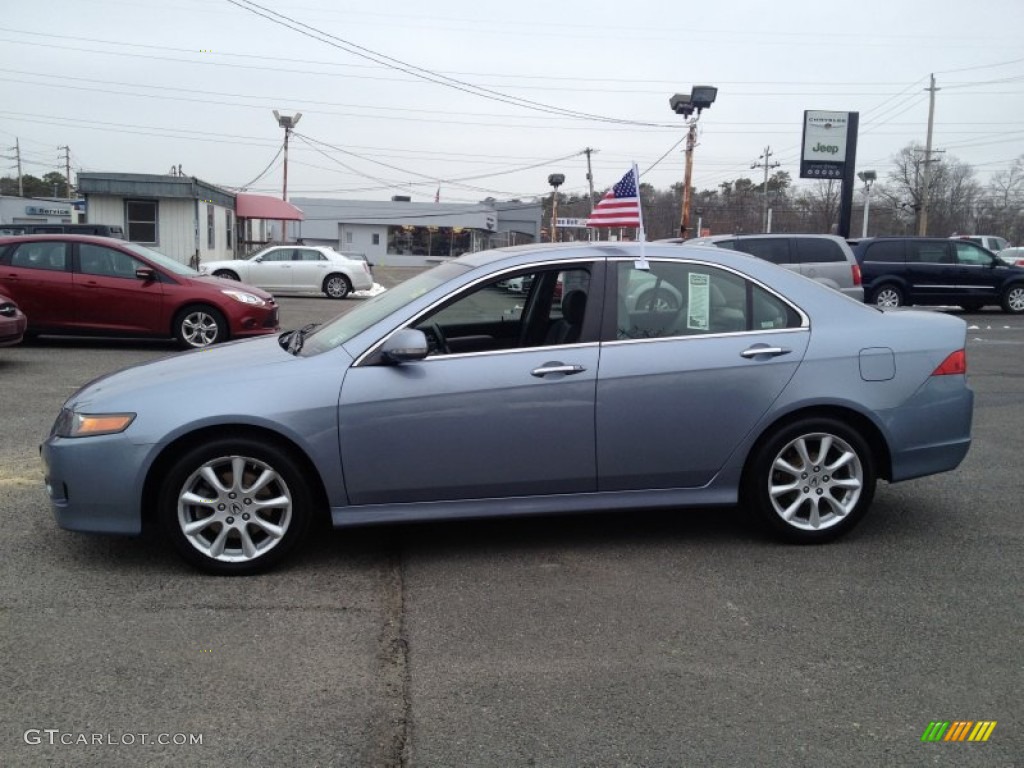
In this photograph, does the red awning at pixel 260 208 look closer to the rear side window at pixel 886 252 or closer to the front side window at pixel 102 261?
the rear side window at pixel 886 252

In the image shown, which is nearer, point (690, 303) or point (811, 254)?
point (690, 303)

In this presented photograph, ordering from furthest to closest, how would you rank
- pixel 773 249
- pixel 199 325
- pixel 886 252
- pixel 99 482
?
pixel 886 252 < pixel 773 249 < pixel 199 325 < pixel 99 482

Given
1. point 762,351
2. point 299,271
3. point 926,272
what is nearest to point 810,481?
point 762,351

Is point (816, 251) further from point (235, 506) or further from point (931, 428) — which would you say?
point (235, 506)

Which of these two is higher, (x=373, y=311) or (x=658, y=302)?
(x=658, y=302)

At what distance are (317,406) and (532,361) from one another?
1079 mm

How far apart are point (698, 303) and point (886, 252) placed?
18.0 meters

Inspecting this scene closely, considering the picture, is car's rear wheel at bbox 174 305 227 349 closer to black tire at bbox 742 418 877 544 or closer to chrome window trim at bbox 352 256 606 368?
chrome window trim at bbox 352 256 606 368

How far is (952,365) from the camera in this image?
16.4ft

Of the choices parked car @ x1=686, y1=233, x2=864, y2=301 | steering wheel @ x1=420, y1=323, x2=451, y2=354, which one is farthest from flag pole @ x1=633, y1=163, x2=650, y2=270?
parked car @ x1=686, y1=233, x2=864, y2=301

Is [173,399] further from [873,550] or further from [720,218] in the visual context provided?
[720,218]

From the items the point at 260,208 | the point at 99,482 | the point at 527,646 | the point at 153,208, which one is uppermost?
the point at 260,208

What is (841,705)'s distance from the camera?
3.30 meters

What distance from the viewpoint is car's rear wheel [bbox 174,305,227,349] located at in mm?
12188
